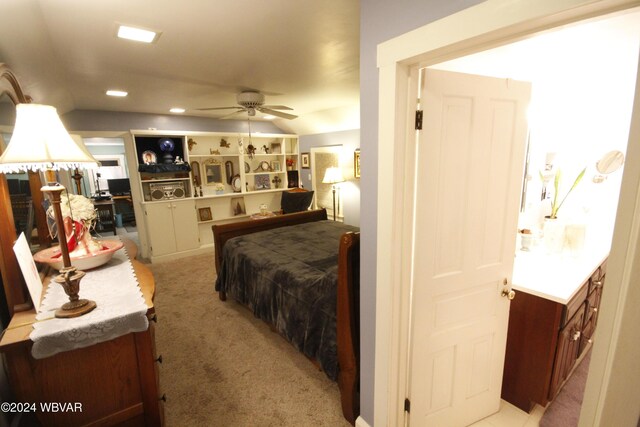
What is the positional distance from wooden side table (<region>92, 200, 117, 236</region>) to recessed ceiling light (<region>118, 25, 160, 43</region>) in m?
6.14

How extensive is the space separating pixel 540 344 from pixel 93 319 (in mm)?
2341

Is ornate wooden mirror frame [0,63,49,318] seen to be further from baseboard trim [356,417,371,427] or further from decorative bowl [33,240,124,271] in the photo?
baseboard trim [356,417,371,427]

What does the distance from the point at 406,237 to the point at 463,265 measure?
414 mm

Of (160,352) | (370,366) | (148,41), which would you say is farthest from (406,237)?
(160,352)

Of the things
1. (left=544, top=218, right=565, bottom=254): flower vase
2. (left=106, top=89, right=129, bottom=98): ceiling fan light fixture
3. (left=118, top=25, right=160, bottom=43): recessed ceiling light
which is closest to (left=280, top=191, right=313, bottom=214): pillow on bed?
(left=106, top=89, right=129, bottom=98): ceiling fan light fixture

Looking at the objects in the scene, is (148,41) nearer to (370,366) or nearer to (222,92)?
(222,92)

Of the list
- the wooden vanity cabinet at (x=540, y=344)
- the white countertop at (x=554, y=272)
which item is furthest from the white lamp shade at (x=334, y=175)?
the wooden vanity cabinet at (x=540, y=344)

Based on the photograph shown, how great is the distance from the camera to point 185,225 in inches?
196

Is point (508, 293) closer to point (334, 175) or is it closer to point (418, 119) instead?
point (418, 119)

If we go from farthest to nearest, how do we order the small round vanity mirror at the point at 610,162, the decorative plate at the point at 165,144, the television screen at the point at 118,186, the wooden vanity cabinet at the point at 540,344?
the television screen at the point at 118,186, the decorative plate at the point at 165,144, the small round vanity mirror at the point at 610,162, the wooden vanity cabinet at the point at 540,344

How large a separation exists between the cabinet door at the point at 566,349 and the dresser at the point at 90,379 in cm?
224

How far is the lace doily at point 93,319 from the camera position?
1.10 metres

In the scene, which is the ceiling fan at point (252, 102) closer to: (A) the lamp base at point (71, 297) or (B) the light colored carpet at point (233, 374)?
(B) the light colored carpet at point (233, 374)

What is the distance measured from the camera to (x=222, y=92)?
11.2 ft
